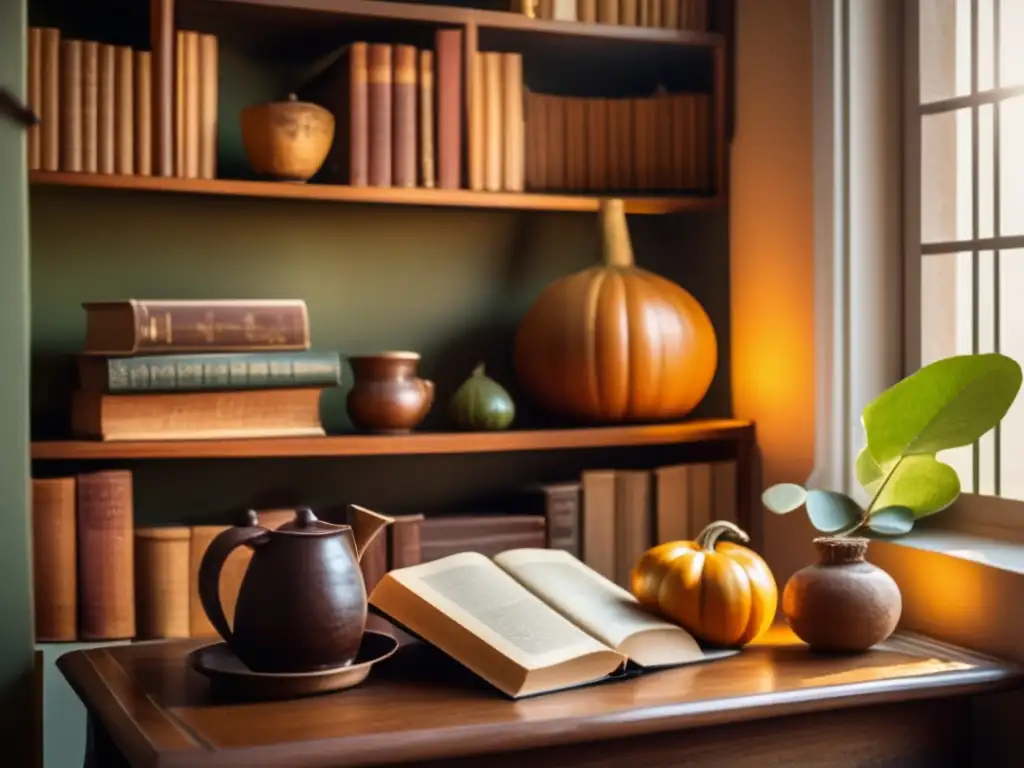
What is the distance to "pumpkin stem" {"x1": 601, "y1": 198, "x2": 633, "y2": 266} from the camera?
7.14ft

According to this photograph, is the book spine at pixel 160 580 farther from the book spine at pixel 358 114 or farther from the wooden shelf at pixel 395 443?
the book spine at pixel 358 114

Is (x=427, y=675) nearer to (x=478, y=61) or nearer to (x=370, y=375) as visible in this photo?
(x=370, y=375)

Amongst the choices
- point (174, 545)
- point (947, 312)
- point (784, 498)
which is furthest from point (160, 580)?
point (947, 312)

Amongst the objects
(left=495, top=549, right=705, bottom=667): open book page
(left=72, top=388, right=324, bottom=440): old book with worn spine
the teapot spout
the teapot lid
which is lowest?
(left=495, top=549, right=705, bottom=667): open book page

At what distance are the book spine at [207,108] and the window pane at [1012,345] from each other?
1.26 m

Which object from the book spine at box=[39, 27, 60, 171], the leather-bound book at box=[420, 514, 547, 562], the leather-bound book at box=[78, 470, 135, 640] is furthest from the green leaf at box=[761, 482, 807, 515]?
the book spine at box=[39, 27, 60, 171]

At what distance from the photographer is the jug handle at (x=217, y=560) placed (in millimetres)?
1363

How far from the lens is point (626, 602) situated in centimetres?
161

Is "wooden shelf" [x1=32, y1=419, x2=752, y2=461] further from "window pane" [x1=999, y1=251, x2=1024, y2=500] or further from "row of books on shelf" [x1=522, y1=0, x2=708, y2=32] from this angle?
"row of books on shelf" [x1=522, y1=0, x2=708, y2=32]

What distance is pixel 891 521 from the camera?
5.64 ft

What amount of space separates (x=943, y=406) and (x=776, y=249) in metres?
0.60

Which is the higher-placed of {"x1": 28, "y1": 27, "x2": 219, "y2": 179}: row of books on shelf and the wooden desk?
{"x1": 28, "y1": 27, "x2": 219, "y2": 179}: row of books on shelf

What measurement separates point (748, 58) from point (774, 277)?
1.36 ft

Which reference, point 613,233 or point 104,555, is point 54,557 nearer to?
point 104,555
